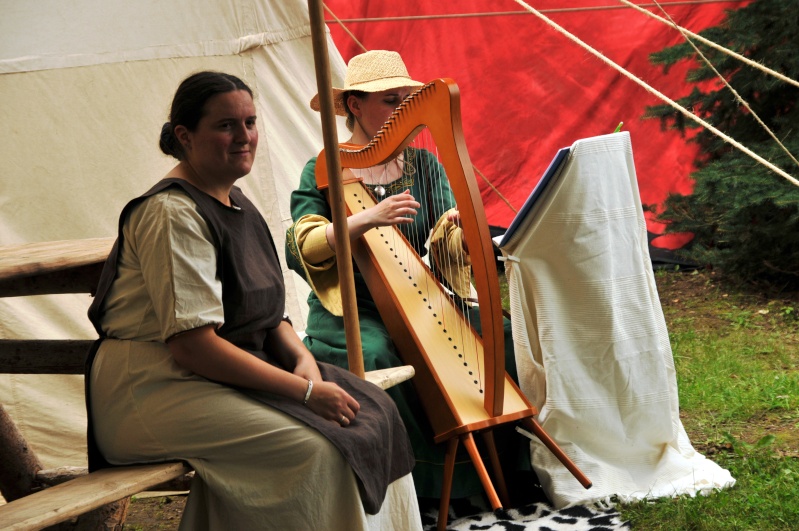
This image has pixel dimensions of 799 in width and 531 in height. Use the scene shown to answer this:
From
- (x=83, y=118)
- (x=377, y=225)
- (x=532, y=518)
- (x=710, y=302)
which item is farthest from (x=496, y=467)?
(x=710, y=302)

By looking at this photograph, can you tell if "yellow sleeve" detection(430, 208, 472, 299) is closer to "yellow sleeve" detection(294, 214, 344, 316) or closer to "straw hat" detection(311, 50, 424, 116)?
"yellow sleeve" detection(294, 214, 344, 316)

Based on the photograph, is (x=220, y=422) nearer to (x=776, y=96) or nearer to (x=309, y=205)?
(x=309, y=205)

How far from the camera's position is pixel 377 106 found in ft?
10.7

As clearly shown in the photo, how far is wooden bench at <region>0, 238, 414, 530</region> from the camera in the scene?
183 centimetres

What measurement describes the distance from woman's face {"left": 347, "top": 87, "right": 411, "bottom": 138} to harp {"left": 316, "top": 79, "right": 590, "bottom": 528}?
0.17 metres

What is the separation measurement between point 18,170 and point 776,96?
161 inches

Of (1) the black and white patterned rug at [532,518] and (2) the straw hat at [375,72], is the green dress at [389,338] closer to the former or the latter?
(1) the black and white patterned rug at [532,518]

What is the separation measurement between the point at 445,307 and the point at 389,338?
8.9 inches

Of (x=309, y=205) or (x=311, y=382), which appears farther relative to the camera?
(x=309, y=205)

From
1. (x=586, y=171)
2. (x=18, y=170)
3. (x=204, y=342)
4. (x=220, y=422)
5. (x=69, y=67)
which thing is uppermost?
(x=69, y=67)

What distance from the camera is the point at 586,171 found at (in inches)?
112

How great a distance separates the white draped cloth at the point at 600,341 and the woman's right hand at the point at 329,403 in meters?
1.02

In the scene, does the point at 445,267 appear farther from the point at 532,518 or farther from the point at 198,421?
the point at 198,421

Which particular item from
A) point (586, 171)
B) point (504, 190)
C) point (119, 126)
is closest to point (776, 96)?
point (504, 190)
